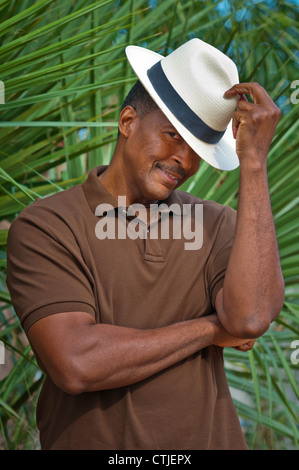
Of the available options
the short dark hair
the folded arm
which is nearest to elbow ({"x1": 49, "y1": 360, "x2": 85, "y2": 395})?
the folded arm

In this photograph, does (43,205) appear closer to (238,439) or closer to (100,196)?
(100,196)

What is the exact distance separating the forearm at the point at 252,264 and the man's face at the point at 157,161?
0.12m

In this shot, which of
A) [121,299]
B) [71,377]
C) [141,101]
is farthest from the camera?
[141,101]

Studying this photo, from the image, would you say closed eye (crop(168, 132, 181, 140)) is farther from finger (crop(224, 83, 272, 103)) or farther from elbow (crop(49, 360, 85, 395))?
elbow (crop(49, 360, 85, 395))

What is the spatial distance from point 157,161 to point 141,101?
0.46 feet

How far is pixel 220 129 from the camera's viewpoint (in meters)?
1.17

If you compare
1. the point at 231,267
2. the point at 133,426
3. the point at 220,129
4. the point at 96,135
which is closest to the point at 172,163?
the point at 220,129

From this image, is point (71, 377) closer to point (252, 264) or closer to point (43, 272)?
point (43, 272)

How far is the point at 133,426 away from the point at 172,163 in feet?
1.38

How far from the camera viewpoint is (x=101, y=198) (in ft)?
3.73

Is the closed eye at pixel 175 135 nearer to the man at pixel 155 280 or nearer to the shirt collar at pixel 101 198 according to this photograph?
the man at pixel 155 280

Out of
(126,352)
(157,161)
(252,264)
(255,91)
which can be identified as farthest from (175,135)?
(126,352)

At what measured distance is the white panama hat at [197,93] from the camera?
113cm

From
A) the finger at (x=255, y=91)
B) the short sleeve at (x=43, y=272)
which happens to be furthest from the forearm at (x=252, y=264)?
the short sleeve at (x=43, y=272)
